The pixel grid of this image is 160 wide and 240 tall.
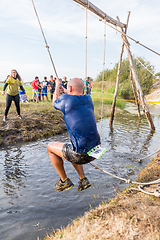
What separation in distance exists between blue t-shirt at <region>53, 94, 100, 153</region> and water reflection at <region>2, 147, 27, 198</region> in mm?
2417

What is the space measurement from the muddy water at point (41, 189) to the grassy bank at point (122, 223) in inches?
20.6

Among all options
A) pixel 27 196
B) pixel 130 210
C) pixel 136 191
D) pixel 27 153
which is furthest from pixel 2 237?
pixel 27 153

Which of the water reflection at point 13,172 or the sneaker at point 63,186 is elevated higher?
the sneaker at point 63,186

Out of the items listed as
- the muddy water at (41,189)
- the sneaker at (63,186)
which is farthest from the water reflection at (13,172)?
the sneaker at (63,186)

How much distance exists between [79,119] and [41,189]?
2.61 meters

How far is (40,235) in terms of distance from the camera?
3160mm

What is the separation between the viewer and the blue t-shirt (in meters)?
2.92

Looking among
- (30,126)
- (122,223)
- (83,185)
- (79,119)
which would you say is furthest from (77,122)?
(30,126)

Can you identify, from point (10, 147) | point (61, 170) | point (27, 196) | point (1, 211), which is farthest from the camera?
point (10, 147)

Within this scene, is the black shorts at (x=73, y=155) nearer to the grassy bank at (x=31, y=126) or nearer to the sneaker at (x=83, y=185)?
the sneaker at (x=83, y=185)

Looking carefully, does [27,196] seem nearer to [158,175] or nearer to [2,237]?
[2,237]

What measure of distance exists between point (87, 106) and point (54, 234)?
7.42 ft

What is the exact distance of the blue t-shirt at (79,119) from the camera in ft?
9.59

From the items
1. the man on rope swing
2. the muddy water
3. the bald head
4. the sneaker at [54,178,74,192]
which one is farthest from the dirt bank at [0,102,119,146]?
the bald head
